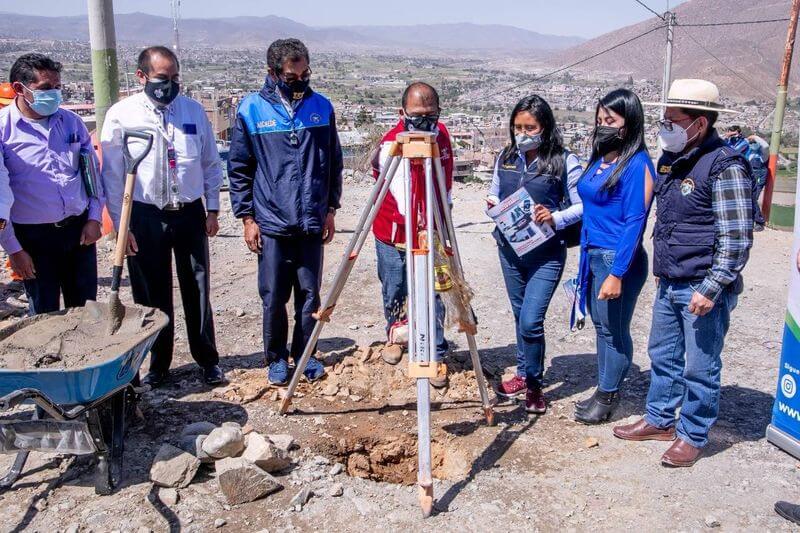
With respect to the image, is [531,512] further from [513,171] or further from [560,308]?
[560,308]

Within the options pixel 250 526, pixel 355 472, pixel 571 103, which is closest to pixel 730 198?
pixel 355 472

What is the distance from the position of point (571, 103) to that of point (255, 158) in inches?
2509

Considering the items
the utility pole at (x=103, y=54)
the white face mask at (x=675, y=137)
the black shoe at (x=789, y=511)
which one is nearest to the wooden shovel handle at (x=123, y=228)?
the white face mask at (x=675, y=137)

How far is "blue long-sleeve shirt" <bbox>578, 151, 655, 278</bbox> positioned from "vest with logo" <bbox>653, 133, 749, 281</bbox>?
104mm

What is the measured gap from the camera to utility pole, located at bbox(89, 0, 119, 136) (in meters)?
7.59

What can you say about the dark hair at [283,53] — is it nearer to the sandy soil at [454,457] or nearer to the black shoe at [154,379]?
the sandy soil at [454,457]

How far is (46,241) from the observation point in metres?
4.14

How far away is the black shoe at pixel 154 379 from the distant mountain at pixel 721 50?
4522 cm

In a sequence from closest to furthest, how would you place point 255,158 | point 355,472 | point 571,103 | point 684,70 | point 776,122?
1. point 355,472
2. point 255,158
3. point 776,122
4. point 571,103
5. point 684,70

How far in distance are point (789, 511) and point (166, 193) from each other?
391 centimetres

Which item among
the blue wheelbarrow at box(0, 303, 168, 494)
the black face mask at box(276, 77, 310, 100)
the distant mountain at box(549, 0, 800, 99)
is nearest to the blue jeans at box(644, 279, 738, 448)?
the black face mask at box(276, 77, 310, 100)

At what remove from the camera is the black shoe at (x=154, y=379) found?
4.81 m

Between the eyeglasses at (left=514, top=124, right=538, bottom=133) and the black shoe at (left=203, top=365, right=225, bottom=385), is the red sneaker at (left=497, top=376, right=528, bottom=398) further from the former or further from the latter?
the black shoe at (left=203, top=365, right=225, bottom=385)

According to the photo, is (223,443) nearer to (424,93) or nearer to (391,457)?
(391,457)
